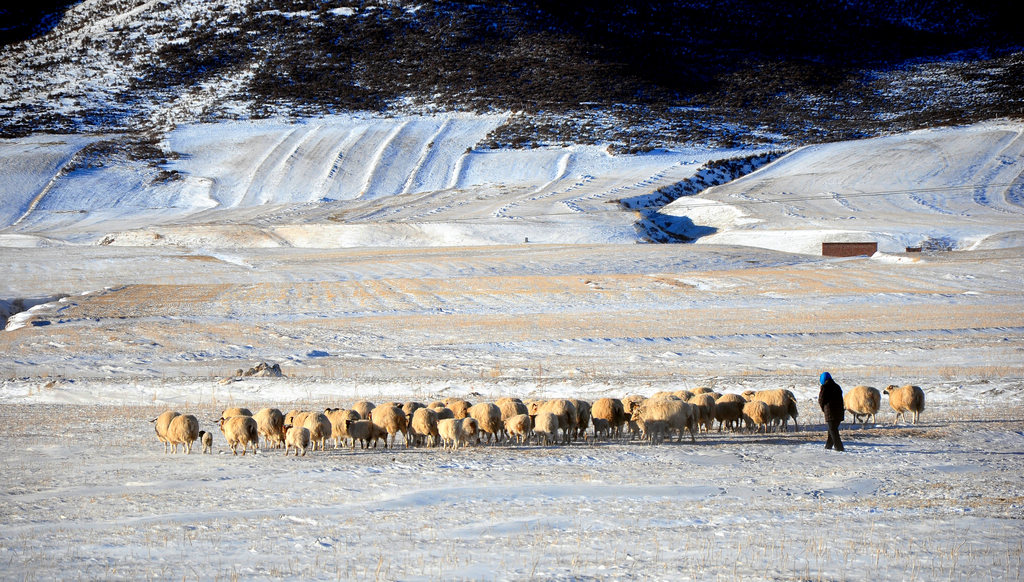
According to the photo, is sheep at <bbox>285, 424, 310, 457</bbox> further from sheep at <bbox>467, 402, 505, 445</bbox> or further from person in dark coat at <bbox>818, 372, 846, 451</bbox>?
person in dark coat at <bbox>818, 372, 846, 451</bbox>

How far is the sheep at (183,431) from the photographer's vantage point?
15641 mm

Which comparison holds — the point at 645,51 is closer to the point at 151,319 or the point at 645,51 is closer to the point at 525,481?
the point at 151,319

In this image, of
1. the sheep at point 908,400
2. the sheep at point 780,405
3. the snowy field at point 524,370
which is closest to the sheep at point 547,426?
the snowy field at point 524,370

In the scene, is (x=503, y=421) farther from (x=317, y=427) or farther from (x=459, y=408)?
(x=317, y=427)

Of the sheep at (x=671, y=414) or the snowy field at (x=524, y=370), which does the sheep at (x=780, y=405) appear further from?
the sheep at (x=671, y=414)

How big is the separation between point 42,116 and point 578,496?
12694 centimetres

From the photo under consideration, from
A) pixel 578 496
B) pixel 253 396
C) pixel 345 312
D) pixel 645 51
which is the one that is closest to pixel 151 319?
pixel 345 312

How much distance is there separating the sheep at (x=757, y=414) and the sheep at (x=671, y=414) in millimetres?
1504

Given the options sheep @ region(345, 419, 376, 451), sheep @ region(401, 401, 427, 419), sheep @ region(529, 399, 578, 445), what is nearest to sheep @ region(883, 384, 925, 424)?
sheep @ region(529, 399, 578, 445)

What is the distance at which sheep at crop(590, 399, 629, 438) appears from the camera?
17.3 m

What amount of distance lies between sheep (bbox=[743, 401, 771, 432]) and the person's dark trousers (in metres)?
2.54

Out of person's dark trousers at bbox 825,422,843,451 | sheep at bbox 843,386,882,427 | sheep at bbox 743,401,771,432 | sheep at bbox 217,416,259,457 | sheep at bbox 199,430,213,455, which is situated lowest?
sheep at bbox 199,430,213,455

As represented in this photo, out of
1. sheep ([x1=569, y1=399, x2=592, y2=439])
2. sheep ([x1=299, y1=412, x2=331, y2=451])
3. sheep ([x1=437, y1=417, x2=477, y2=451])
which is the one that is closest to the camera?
sheep ([x1=437, y1=417, x2=477, y2=451])

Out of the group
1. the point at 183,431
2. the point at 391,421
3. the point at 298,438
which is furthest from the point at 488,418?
the point at 183,431
